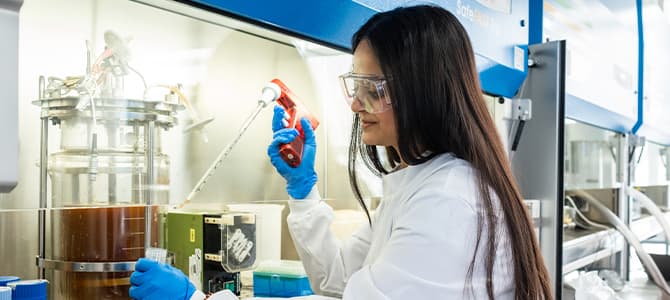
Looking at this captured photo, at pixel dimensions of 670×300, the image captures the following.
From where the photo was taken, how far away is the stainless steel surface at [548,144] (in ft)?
6.42

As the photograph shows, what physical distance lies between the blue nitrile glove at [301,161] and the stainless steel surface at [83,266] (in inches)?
15.2

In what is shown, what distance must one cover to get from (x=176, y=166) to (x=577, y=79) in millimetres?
1619

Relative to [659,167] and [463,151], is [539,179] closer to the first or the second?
[463,151]

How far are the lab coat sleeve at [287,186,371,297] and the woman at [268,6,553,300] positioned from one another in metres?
0.21

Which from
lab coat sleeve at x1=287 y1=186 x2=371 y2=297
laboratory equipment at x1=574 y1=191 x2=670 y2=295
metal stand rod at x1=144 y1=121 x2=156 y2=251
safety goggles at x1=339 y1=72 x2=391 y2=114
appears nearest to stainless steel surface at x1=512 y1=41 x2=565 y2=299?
lab coat sleeve at x1=287 y1=186 x2=371 y2=297

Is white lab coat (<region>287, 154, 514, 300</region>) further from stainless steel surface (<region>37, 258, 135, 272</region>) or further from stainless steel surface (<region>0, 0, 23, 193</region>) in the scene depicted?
stainless steel surface (<region>0, 0, 23, 193</region>)

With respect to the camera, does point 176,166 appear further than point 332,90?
No

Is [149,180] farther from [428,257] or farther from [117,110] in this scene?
[428,257]

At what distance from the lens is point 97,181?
3.67ft

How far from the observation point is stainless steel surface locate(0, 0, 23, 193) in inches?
27.1

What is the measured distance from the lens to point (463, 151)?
107 cm

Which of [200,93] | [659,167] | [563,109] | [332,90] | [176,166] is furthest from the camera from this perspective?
[659,167]

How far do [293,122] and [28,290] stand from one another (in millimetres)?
673

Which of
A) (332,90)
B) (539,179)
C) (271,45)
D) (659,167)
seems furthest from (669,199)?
(271,45)
